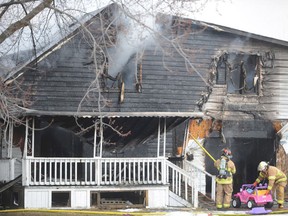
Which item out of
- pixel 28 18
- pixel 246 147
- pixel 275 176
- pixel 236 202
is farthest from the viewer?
pixel 246 147

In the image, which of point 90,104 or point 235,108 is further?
point 235,108

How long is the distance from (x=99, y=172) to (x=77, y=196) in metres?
0.85

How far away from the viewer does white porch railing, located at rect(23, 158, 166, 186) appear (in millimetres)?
16203

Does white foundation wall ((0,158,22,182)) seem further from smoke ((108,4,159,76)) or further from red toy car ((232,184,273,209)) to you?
red toy car ((232,184,273,209))

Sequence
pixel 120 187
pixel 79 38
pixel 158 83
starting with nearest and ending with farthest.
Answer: pixel 120 187 < pixel 79 38 < pixel 158 83

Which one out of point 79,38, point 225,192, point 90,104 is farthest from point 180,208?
point 79,38

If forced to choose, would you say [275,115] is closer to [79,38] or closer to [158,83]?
[158,83]

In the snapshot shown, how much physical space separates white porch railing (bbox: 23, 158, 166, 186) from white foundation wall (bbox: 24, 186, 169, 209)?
159 mm

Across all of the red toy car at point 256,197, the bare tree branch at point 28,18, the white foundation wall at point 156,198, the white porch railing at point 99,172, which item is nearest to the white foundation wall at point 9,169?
the white porch railing at point 99,172

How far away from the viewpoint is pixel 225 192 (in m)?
17.0

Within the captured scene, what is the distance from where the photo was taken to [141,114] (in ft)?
53.4

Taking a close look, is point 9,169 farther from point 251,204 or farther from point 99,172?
point 251,204

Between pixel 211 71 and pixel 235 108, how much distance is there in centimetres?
153

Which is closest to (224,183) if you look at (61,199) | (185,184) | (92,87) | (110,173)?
(185,184)
